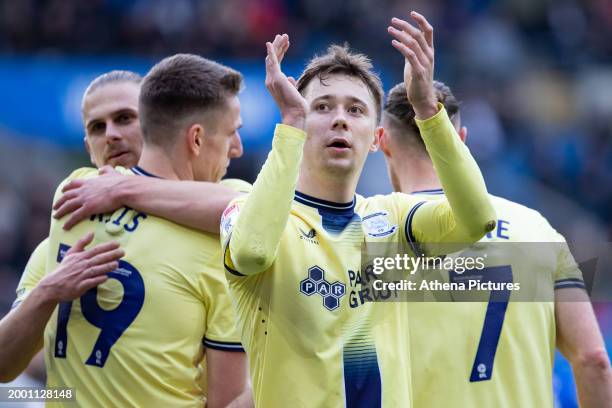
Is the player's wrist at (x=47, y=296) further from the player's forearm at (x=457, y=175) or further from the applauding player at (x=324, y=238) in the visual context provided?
the player's forearm at (x=457, y=175)

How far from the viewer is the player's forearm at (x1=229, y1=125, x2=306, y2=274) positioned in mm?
3246

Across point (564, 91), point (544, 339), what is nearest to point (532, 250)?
point (544, 339)

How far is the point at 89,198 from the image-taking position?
4.23 meters

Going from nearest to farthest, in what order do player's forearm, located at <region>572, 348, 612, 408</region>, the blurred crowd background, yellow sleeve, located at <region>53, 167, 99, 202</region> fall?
player's forearm, located at <region>572, 348, 612, 408</region>, yellow sleeve, located at <region>53, 167, 99, 202</region>, the blurred crowd background

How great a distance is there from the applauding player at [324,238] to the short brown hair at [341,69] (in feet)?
0.62

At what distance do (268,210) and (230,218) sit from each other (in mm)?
302

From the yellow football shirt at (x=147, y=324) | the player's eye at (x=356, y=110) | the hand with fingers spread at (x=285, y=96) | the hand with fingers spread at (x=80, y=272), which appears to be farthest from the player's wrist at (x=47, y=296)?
the player's eye at (x=356, y=110)

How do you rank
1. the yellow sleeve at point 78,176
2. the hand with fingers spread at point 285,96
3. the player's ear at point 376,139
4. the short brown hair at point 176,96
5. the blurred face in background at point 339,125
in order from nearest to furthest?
the hand with fingers spread at point 285,96 < the blurred face in background at point 339,125 < the player's ear at point 376,139 < the short brown hair at point 176,96 < the yellow sleeve at point 78,176

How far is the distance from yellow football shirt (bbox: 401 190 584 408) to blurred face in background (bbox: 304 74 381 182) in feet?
1.88

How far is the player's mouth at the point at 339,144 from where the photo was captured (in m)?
3.64

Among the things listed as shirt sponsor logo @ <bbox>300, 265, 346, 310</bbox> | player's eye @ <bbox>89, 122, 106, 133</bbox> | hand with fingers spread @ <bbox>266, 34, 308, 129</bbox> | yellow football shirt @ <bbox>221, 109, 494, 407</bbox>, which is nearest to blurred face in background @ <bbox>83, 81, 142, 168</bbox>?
player's eye @ <bbox>89, 122, 106, 133</bbox>

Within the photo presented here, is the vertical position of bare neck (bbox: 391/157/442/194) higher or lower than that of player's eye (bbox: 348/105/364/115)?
higher

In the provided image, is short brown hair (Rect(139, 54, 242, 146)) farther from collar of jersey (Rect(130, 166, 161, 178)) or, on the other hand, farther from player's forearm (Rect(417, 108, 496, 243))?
player's forearm (Rect(417, 108, 496, 243))

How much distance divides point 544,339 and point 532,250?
0.40 meters
